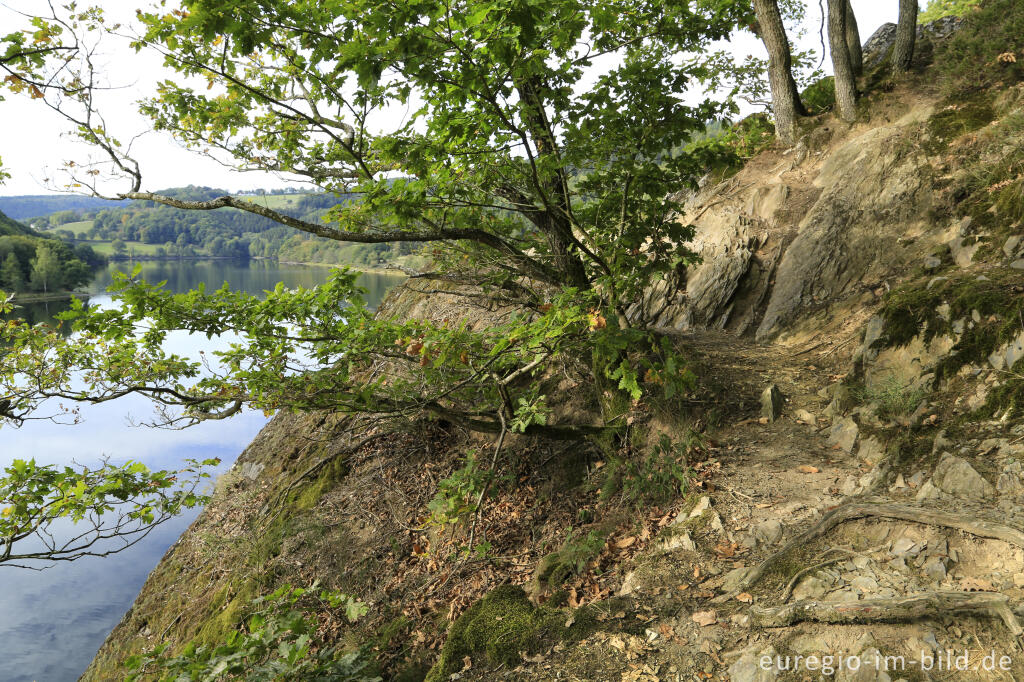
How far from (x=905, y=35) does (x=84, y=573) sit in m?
26.7

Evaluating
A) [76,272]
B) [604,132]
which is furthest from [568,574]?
[76,272]

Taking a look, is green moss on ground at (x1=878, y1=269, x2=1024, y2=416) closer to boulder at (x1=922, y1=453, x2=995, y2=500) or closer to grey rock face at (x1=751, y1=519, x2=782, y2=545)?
boulder at (x1=922, y1=453, x2=995, y2=500)

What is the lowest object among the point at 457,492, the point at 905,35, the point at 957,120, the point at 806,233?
the point at 457,492

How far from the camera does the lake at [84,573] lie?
15.4m

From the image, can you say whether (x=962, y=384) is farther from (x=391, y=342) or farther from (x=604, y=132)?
(x=391, y=342)

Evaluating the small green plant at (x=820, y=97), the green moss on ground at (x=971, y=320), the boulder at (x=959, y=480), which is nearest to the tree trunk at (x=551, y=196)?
the green moss on ground at (x=971, y=320)

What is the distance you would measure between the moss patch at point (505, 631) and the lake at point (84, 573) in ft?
18.4

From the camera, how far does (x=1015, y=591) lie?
9.47 ft

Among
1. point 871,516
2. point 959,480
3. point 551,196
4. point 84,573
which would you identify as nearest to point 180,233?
point 84,573

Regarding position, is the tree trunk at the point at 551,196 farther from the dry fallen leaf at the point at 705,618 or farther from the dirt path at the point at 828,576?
the dry fallen leaf at the point at 705,618

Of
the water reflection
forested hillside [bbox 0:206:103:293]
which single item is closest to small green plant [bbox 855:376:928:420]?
the water reflection

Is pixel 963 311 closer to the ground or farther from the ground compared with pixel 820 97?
closer to the ground

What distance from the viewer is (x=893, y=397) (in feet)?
16.2

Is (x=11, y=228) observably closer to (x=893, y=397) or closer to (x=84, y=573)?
(x=84, y=573)
